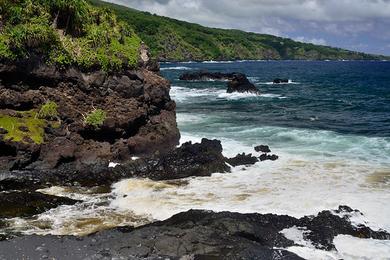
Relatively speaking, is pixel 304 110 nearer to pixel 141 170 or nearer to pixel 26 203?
pixel 141 170

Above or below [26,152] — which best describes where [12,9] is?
above

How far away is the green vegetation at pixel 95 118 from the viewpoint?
2852 cm

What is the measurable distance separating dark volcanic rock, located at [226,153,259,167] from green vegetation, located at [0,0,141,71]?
9.18 m

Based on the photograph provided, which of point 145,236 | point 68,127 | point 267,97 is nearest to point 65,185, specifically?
point 68,127

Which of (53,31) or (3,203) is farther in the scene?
(53,31)

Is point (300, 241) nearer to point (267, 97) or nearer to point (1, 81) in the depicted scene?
point (1, 81)

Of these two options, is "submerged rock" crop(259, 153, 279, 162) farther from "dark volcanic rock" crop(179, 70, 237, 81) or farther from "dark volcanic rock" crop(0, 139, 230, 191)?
"dark volcanic rock" crop(179, 70, 237, 81)

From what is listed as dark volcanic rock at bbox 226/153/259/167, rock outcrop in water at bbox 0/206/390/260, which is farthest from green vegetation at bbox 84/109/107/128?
rock outcrop in water at bbox 0/206/390/260

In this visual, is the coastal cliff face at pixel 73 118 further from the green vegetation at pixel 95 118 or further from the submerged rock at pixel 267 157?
the submerged rock at pixel 267 157

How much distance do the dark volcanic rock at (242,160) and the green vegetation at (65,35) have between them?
9178 mm

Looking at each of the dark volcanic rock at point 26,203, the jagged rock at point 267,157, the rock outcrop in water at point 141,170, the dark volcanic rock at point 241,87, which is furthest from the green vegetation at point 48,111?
the dark volcanic rock at point 241,87

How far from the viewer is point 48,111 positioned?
27.7m

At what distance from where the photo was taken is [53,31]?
94.3 ft

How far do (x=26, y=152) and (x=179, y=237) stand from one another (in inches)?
498
